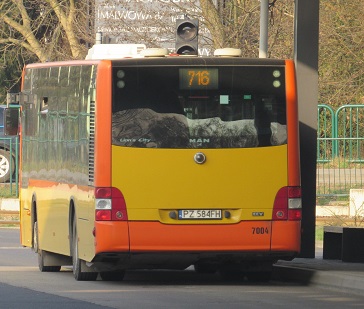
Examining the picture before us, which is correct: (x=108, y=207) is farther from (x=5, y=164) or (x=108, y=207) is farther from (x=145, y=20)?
(x=145, y=20)

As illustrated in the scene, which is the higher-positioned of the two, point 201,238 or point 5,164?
point 5,164

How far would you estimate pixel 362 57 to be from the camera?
138 ft

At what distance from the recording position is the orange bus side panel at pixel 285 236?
16484 mm

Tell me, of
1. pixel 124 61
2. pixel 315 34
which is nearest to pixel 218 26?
pixel 315 34

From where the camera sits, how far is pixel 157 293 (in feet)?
52.2

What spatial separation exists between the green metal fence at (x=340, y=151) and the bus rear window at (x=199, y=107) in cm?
1507

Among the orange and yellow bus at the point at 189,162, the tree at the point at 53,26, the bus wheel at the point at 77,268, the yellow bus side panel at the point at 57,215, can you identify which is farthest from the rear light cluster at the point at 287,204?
the tree at the point at 53,26

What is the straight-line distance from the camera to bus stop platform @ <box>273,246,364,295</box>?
1616 centimetres

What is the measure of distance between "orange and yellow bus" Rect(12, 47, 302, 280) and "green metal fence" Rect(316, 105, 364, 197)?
1503 centimetres

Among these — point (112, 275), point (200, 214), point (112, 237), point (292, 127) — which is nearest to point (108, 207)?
point (112, 237)

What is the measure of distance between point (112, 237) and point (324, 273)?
258cm

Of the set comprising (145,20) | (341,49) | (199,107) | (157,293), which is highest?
(145,20)

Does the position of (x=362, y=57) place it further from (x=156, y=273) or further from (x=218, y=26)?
(x=156, y=273)

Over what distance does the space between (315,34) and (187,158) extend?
138 inches
